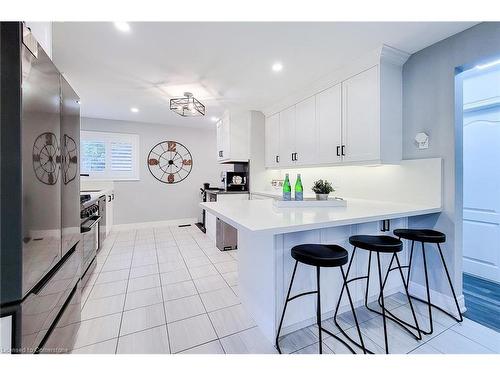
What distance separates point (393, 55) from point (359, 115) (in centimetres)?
62

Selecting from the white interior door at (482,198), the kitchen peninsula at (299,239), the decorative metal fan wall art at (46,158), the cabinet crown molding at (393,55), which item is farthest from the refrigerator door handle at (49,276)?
the white interior door at (482,198)

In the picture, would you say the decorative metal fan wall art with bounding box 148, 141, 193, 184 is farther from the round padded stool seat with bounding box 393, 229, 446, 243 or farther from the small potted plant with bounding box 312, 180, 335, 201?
the round padded stool seat with bounding box 393, 229, 446, 243

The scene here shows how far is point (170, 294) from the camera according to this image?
7.45 ft

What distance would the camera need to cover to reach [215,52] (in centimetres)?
218

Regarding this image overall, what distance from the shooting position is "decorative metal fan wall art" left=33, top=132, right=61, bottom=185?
3.22 ft

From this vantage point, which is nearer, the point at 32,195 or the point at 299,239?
the point at 32,195

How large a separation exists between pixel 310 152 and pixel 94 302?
3014 millimetres

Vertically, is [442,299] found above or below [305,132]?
below

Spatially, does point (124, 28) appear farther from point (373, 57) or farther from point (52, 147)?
point (373, 57)

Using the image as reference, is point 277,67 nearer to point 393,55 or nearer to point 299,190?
point 393,55

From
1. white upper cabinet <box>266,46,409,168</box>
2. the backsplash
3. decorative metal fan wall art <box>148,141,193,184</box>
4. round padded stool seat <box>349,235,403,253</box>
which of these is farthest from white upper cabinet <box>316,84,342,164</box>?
decorative metal fan wall art <box>148,141,193,184</box>

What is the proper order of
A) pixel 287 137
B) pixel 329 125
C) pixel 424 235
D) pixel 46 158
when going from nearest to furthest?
pixel 46 158 → pixel 424 235 → pixel 329 125 → pixel 287 137

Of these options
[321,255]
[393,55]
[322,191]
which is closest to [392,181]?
[322,191]
